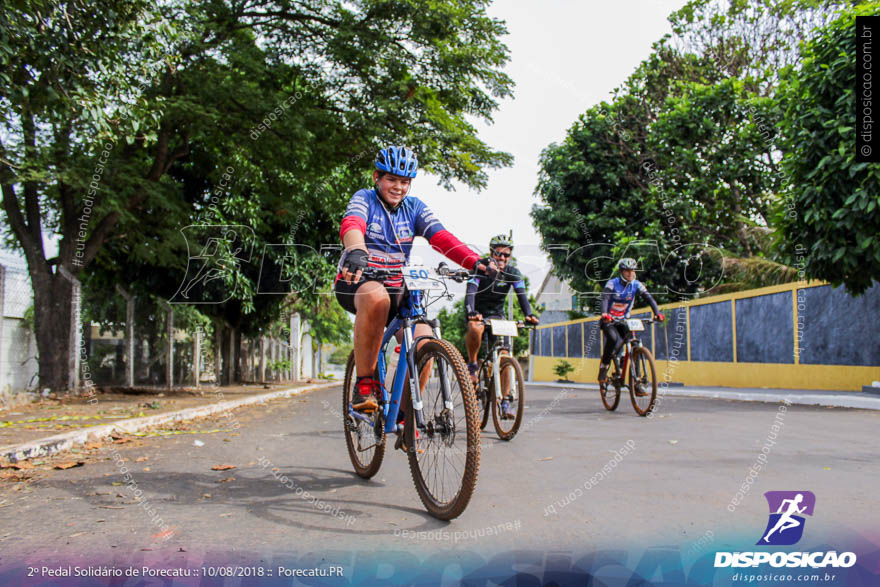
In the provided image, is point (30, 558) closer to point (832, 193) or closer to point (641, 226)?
point (832, 193)

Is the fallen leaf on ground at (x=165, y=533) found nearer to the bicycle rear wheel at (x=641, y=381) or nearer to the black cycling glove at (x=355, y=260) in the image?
the black cycling glove at (x=355, y=260)

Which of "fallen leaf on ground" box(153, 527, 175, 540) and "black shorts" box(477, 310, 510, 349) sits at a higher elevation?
"black shorts" box(477, 310, 510, 349)

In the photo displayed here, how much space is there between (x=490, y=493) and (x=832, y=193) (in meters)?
8.91

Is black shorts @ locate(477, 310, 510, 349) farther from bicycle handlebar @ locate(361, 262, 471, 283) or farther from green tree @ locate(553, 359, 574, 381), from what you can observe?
green tree @ locate(553, 359, 574, 381)

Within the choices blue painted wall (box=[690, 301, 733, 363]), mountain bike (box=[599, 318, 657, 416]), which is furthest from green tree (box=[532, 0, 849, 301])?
mountain bike (box=[599, 318, 657, 416])

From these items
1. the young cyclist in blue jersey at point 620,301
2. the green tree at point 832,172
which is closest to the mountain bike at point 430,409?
the young cyclist in blue jersey at point 620,301

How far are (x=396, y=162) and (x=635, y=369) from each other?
560cm

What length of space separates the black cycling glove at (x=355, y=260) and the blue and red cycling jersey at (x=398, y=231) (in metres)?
0.47

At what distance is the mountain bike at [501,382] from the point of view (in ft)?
21.7

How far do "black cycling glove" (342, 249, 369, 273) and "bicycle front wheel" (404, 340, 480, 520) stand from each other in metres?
0.58

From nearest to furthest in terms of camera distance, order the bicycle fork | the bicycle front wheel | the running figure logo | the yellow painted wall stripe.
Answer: the running figure logo, the bicycle front wheel, the bicycle fork, the yellow painted wall stripe

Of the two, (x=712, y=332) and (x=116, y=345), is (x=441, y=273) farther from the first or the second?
(x=712, y=332)

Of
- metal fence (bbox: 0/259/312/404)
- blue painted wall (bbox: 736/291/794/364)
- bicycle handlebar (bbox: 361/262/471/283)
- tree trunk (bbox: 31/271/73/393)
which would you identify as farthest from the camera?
blue painted wall (bbox: 736/291/794/364)

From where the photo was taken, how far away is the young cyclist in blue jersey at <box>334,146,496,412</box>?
13.7 ft
